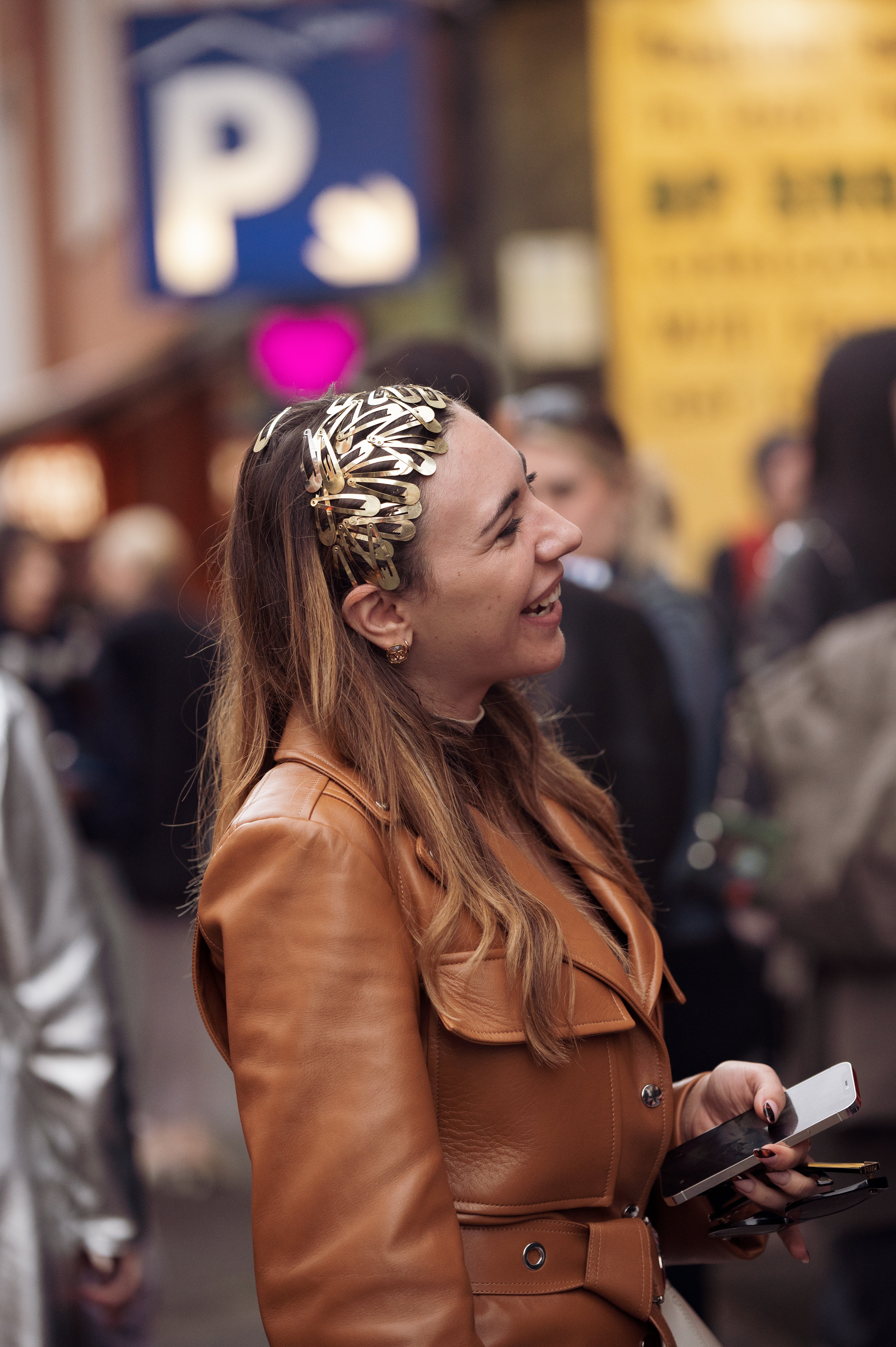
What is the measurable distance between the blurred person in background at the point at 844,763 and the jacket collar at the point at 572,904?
1244 millimetres

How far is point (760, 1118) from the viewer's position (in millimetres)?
1738

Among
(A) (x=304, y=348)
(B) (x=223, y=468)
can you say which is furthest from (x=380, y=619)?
(B) (x=223, y=468)

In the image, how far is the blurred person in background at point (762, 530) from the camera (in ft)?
20.3

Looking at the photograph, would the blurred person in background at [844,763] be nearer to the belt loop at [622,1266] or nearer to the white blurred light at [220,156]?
the belt loop at [622,1266]

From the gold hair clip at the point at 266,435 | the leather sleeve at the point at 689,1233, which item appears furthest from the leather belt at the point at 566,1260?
the gold hair clip at the point at 266,435

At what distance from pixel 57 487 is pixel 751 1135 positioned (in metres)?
15.9

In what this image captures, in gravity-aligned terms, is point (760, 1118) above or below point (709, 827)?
above

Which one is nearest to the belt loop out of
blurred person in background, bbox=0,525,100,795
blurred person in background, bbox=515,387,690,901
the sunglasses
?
the sunglasses

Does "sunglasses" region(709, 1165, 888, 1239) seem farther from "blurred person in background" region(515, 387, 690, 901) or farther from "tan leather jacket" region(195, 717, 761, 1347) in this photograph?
"blurred person in background" region(515, 387, 690, 901)

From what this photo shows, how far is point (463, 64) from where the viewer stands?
7.93 metres

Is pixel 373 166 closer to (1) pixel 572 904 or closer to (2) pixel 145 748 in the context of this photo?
(2) pixel 145 748

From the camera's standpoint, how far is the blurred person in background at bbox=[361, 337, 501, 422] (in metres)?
2.78

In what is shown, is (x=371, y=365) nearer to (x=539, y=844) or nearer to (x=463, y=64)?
(x=539, y=844)

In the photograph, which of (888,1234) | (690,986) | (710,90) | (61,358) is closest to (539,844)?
(690,986)
